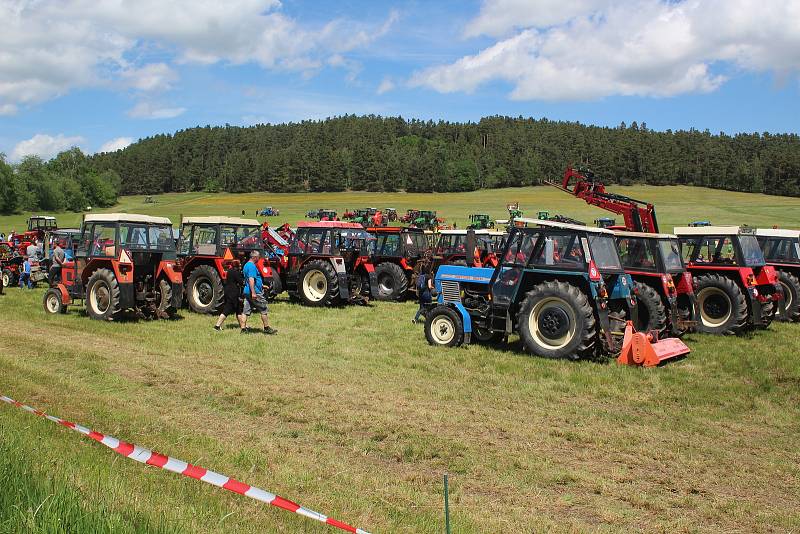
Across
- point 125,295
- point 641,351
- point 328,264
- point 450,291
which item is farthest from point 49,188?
point 641,351

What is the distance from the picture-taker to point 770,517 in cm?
448

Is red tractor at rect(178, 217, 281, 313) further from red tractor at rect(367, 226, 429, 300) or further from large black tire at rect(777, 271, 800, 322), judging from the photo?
large black tire at rect(777, 271, 800, 322)

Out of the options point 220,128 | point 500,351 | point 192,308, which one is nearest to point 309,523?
point 500,351

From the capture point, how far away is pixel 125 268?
39.7ft

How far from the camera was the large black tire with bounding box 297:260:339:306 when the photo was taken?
49.4 feet

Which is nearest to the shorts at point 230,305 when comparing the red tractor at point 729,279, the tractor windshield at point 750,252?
the red tractor at point 729,279

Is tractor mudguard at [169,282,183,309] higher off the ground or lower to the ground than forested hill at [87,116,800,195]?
lower

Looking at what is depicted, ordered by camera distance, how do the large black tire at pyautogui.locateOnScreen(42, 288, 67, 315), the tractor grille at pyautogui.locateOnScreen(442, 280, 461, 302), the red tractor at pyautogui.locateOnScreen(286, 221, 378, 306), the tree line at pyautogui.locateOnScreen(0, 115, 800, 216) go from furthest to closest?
the tree line at pyautogui.locateOnScreen(0, 115, 800, 216), the red tractor at pyautogui.locateOnScreen(286, 221, 378, 306), the large black tire at pyautogui.locateOnScreen(42, 288, 67, 315), the tractor grille at pyautogui.locateOnScreen(442, 280, 461, 302)

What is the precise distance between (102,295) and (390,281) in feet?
24.3

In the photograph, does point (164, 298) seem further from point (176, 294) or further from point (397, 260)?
point (397, 260)

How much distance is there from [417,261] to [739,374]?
31.8ft

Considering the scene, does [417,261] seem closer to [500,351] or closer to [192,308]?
[192,308]

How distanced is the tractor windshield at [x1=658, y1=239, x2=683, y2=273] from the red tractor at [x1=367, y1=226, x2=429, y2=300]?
7037 mm

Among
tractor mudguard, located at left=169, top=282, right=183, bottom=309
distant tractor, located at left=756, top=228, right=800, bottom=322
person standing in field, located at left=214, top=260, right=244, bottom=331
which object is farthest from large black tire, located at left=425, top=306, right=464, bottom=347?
distant tractor, located at left=756, top=228, right=800, bottom=322
